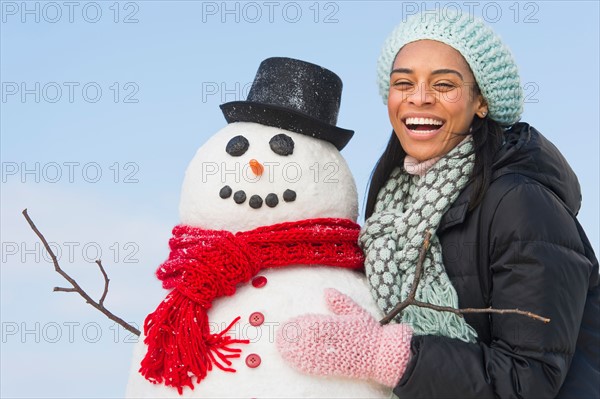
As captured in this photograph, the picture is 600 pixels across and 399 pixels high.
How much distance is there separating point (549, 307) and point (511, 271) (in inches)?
5.4

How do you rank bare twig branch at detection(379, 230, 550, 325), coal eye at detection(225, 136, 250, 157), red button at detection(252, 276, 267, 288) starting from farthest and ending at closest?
coal eye at detection(225, 136, 250, 157), red button at detection(252, 276, 267, 288), bare twig branch at detection(379, 230, 550, 325)

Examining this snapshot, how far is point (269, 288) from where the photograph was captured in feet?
8.74

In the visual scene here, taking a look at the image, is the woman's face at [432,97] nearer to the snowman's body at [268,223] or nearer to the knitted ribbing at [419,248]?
the knitted ribbing at [419,248]

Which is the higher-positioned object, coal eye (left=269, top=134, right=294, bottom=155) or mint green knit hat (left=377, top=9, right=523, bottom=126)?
mint green knit hat (left=377, top=9, right=523, bottom=126)

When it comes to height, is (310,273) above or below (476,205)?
below

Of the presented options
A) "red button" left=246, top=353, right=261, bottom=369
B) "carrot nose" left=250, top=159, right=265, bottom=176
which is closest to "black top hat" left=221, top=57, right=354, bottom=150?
"carrot nose" left=250, top=159, right=265, bottom=176

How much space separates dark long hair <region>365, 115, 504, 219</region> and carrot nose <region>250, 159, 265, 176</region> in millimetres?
483

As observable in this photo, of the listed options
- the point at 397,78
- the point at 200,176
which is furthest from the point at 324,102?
the point at 200,176

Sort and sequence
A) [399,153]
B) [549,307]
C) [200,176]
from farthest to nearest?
[399,153] → [200,176] → [549,307]

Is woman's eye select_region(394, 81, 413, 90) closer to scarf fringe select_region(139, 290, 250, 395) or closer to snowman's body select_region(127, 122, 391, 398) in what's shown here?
snowman's body select_region(127, 122, 391, 398)

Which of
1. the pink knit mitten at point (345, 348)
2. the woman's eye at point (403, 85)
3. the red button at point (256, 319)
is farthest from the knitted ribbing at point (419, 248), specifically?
the red button at point (256, 319)

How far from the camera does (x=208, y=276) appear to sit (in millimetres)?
2629

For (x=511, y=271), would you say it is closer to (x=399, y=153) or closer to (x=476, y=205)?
(x=476, y=205)

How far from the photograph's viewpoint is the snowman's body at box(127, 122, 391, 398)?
2.56 metres
